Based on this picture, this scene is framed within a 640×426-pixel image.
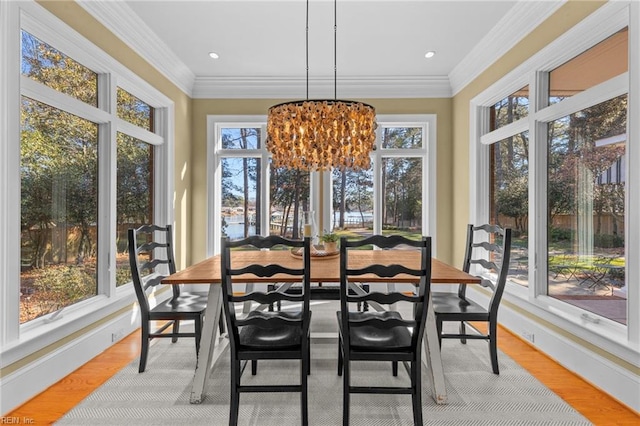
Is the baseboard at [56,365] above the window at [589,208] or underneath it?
underneath

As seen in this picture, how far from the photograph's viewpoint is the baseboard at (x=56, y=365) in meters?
1.95

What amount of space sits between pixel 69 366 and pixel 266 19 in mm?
3113

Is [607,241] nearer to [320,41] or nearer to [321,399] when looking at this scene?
[321,399]

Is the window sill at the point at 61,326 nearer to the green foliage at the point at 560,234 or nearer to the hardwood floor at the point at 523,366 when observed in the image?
the hardwood floor at the point at 523,366

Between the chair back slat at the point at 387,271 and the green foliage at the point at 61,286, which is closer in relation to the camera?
the chair back slat at the point at 387,271

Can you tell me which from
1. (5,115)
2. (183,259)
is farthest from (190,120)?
(5,115)

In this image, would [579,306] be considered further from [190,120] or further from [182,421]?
[190,120]

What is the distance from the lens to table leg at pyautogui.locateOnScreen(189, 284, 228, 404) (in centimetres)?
203

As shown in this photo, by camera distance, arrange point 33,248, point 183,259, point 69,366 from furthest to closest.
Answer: point 183,259
point 69,366
point 33,248

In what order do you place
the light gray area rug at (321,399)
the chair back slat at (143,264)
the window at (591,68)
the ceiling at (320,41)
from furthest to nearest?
the ceiling at (320,41) < the chair back slat at (143,264) < the window at (591,68) < the light gray area rug at (321,399)

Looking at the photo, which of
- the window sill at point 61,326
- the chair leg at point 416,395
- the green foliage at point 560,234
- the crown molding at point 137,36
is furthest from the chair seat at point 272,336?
the crown molding at point 137,36

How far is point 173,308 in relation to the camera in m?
2.45

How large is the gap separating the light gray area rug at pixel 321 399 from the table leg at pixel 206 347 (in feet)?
0.26

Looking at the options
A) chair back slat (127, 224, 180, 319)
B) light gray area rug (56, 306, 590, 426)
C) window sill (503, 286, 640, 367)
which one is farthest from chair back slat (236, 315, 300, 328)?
window sill (503, 286, 640, 367)
